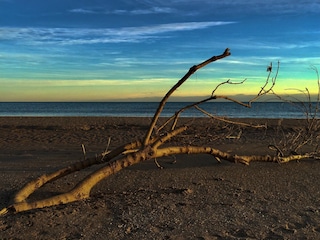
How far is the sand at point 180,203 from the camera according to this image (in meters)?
4.18

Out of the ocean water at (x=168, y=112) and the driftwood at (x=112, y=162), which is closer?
the driftwood at (x=112, y=162)

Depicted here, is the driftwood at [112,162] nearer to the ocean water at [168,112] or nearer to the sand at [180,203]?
the sand at [180,203]

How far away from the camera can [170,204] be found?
519 centimetres

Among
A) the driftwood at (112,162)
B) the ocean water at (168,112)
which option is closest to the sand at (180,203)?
the driftwood at (112,162)

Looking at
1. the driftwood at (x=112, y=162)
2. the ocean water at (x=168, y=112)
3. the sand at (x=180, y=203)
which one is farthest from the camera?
the ocean water at (x=168, y=112)

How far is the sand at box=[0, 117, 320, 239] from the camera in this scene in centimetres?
418

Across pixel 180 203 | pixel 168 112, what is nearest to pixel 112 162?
pixel 180 203

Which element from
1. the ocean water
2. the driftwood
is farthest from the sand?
the ocean water

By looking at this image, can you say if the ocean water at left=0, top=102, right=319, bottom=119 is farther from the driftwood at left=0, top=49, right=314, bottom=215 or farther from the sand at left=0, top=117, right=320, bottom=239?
the driftwood at left=0, top=49, right=314, bottom=215

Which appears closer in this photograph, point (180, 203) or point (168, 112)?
point (180, 203)

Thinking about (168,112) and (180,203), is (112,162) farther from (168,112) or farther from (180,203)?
(168,112)

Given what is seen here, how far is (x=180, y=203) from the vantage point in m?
5.25

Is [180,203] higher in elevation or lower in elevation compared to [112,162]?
lower

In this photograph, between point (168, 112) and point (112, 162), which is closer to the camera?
point (112, 162)
